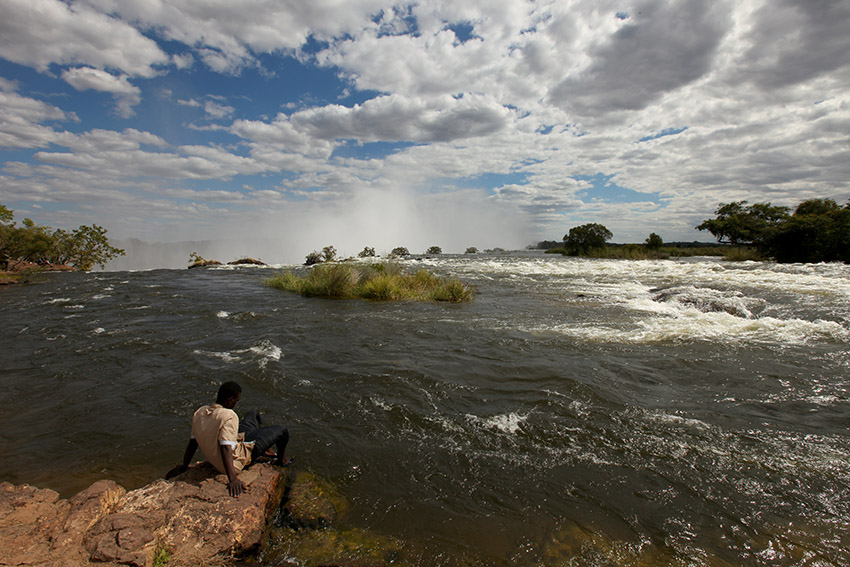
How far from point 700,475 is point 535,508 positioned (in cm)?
196

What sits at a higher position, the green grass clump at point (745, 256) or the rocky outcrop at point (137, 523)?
the green grass clump at point (745, 256)

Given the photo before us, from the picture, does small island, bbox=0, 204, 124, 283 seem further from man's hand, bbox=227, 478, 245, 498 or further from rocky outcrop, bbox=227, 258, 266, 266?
man's hand, bbox=227, 478, 245, 498

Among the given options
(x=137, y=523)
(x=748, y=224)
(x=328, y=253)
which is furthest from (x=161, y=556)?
(x=748, y=224)

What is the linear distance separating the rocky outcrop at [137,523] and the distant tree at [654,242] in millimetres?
51546

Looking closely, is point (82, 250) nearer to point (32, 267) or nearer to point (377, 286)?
point (32, 267)

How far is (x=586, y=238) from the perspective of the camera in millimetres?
51406

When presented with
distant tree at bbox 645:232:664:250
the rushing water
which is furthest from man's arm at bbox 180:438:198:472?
distant tree at bbox 645:232:664:250

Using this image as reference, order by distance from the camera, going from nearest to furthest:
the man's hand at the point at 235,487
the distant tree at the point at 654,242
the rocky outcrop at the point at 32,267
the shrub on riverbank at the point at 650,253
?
the man's hand at the point at 235,487 < the rocky outcrop at the point at 32,267 < the shrub on riverbank at the point at 650,253 < the distant tree at the point at 654,242

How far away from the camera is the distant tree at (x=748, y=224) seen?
113 ft

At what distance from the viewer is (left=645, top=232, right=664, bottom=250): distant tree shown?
46.3 meters

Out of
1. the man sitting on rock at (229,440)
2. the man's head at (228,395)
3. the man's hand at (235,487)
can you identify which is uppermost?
the man's head at (228,395)

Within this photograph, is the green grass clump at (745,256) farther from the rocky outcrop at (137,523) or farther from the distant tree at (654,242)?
the rocky outcrop at (137,523)

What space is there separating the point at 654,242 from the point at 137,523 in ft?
173

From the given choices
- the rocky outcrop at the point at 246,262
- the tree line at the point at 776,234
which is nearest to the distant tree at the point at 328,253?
the rocky outcrop at the point at 246,262
